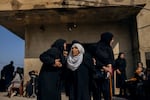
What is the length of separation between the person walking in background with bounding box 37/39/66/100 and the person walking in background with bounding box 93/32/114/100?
88 centimetres

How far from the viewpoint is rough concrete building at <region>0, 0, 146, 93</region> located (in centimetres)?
992

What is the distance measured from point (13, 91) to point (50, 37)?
9.77 ft

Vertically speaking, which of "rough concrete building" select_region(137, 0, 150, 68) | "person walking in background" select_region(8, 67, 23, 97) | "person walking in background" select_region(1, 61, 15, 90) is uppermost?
"rough concrete building" select_region(137, 0, 150, 68)

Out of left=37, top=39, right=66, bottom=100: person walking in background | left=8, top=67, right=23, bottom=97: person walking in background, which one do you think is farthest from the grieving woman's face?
left=8, top=67, right=23, bottom=97: person walking in background

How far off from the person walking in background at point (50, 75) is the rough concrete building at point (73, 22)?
5.37 m

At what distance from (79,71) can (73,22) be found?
7.16 m

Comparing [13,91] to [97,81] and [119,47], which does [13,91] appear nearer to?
[119,47]

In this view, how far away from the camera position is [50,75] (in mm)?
4773

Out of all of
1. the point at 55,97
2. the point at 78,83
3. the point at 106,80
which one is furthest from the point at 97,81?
the point at 55,97

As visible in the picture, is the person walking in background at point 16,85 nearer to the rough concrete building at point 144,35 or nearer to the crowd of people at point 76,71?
the rough concrete building at point 144,35

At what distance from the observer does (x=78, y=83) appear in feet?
16.4

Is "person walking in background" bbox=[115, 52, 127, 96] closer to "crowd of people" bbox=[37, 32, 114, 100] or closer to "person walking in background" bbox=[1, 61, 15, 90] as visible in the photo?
"crowd of people" bbox=[37, 32, 114, 100]

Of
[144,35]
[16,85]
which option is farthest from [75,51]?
[16,85]

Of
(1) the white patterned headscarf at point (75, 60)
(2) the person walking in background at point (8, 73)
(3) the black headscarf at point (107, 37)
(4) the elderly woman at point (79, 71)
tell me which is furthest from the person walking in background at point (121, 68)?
(2) the person walking in background at point (8, 73)
